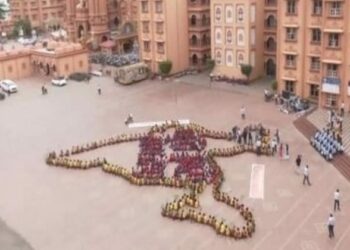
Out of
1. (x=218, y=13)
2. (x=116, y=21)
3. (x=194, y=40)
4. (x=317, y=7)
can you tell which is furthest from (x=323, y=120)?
(x=116, y=21)

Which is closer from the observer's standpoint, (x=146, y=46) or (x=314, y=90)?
(x=314, y=90)

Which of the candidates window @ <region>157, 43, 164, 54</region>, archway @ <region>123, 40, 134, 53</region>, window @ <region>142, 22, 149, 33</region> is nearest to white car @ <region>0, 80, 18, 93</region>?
window @ <region>142, 22, 149, 33</region>

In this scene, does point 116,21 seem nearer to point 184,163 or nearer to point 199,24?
point 199,24

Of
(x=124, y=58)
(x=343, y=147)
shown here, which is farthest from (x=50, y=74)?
(x=343, y=147)

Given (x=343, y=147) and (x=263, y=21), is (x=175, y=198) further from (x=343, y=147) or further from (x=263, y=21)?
(x=263, y=21)

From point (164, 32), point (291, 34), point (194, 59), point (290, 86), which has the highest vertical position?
point (291, 34)

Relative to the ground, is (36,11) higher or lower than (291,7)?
lower
